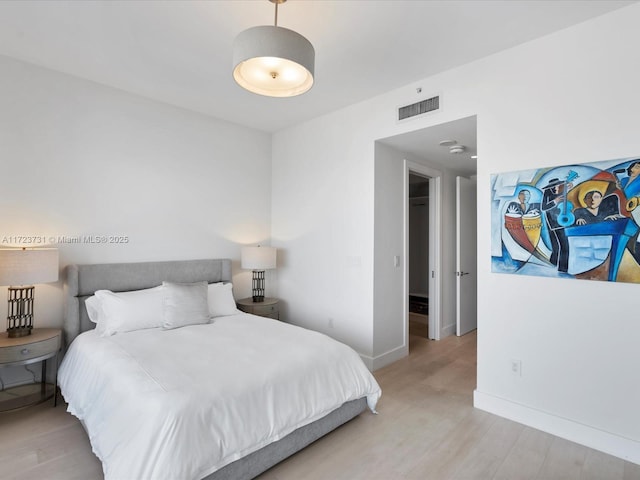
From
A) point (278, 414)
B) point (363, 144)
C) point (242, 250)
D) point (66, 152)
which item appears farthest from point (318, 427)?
point (66, 152)

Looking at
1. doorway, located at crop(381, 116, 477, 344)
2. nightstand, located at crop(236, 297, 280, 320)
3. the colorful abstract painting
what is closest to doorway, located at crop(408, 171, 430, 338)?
doorway, located at crop(381, 116, 477, 344)

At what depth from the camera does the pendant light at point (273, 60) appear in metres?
1.67

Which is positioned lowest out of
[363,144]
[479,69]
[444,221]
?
[444,221]

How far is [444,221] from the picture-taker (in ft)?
15.9

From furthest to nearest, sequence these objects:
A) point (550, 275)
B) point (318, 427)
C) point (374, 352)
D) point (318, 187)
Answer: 1. point (318, 187)
2. point (374, 352)
3. point (550, 275)
4. point (318, 427)

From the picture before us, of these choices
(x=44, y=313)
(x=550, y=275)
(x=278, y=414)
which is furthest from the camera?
(x=44, y=313)

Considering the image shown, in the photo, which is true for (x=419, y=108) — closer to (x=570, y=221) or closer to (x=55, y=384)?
(x=570, y=221)

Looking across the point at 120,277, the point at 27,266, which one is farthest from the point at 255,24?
the point at 120,277

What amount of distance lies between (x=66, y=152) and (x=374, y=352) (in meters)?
3.57

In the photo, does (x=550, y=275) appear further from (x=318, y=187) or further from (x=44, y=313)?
(x=44, y=313)

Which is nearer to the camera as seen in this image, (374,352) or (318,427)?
(318,427)

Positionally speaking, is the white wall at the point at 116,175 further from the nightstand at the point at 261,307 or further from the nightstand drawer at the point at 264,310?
the nightstand drawer at the point at 264,310

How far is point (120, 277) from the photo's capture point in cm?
336

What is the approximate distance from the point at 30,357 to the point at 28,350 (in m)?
0.06
